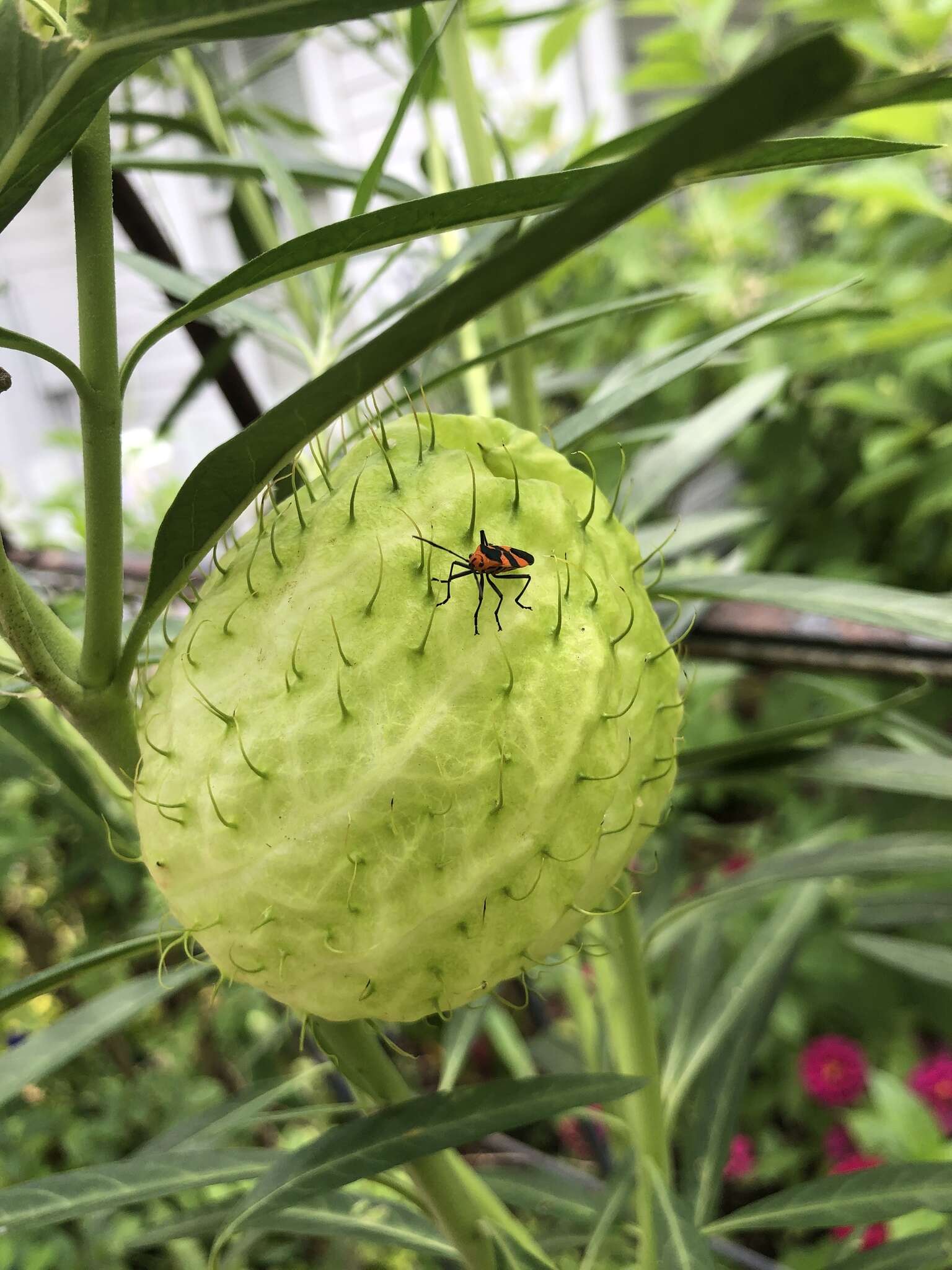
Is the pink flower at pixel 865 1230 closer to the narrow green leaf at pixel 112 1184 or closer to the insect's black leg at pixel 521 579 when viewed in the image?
the narrow green leaf at pixel 112 1184

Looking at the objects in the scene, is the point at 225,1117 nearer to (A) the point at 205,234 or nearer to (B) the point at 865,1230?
(B) the point at 865,1230

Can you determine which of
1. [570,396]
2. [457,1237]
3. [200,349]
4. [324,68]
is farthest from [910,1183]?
[324,68]

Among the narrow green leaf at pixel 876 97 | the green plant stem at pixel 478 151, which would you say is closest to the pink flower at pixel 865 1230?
the green plant stem at pixel 478 151

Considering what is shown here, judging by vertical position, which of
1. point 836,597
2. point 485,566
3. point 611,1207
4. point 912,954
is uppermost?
point 485,566

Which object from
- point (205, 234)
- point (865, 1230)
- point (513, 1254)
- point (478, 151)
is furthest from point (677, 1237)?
point (205, 234)

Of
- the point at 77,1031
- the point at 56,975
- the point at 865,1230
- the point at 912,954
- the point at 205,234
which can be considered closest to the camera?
the point at 56,975

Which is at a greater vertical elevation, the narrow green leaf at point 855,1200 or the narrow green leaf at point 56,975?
the narrow green leaf at point 56,975
